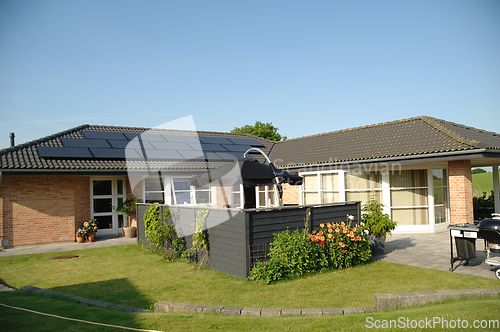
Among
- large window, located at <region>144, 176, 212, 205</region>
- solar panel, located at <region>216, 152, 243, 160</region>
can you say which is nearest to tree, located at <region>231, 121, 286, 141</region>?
solar panel, located at <region>216, 152, 243, 160</region>

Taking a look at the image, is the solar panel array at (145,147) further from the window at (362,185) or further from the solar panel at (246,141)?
the window at (362,185)

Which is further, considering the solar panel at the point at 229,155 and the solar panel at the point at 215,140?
the solar panel at the point at 215,140

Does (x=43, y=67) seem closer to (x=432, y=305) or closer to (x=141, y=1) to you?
(x=141, y=1)

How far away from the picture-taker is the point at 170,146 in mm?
16922

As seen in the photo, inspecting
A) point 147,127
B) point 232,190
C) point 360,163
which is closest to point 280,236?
point 360,163

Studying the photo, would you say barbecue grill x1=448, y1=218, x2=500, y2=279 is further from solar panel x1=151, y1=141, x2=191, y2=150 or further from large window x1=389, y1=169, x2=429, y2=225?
solar panel x1=151, y1=141, x2=191, y2=150

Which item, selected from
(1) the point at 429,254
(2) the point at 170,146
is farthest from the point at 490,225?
(2) the point at 170,146

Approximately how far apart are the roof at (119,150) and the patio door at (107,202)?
1.08 m

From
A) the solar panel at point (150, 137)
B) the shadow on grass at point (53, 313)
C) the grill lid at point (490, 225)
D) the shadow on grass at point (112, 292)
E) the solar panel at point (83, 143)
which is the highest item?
the solar panel at point (150, 137)

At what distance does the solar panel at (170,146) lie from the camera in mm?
16578

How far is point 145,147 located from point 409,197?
1226cm

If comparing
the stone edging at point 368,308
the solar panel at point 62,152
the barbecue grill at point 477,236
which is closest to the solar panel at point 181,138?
the solar panel at point 62,152

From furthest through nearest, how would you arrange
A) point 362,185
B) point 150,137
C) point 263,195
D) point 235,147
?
1. point 235,147
2. point 150,137
3. point 263,195
4. point 362,185

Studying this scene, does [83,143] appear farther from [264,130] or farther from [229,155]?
[264,130]
